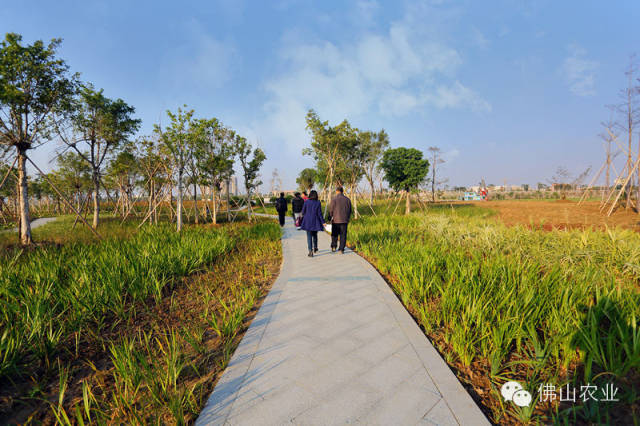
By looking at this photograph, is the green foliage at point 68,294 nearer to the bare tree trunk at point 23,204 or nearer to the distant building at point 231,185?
the bare tree trunk at point 23,204

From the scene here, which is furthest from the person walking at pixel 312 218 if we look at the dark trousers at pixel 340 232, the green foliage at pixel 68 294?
the green foliage at pixel 68 294

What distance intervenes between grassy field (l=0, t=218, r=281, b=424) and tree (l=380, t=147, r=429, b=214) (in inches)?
542

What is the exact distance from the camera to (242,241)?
23.9ft

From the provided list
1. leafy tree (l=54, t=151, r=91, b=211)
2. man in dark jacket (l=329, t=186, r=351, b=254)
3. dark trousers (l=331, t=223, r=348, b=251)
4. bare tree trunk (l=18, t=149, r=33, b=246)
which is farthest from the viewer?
leafy tree (l=54, t=151, r=91, b=211)

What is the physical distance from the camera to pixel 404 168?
15945 mm

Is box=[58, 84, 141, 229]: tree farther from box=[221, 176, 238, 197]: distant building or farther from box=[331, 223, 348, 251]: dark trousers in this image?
box=[331, 223, 348, 251]: dark trousers

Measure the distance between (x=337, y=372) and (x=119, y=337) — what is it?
2.47m

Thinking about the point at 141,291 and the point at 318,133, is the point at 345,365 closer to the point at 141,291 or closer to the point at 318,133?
the point at 141,291

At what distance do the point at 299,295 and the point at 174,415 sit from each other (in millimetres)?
2095

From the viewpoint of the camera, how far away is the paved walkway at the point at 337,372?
1543 millimetres

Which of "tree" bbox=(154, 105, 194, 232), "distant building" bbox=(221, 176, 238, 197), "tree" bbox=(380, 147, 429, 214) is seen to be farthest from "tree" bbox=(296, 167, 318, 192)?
"tree" bbox=(154, 105, 194, 232)

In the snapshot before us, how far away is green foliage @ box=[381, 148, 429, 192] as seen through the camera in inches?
621

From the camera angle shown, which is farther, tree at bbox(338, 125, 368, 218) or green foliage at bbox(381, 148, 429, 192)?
green foliage at bbox(381, 148, 429, 192)

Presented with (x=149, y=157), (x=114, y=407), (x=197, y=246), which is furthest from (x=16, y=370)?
(x=149, y=157)
